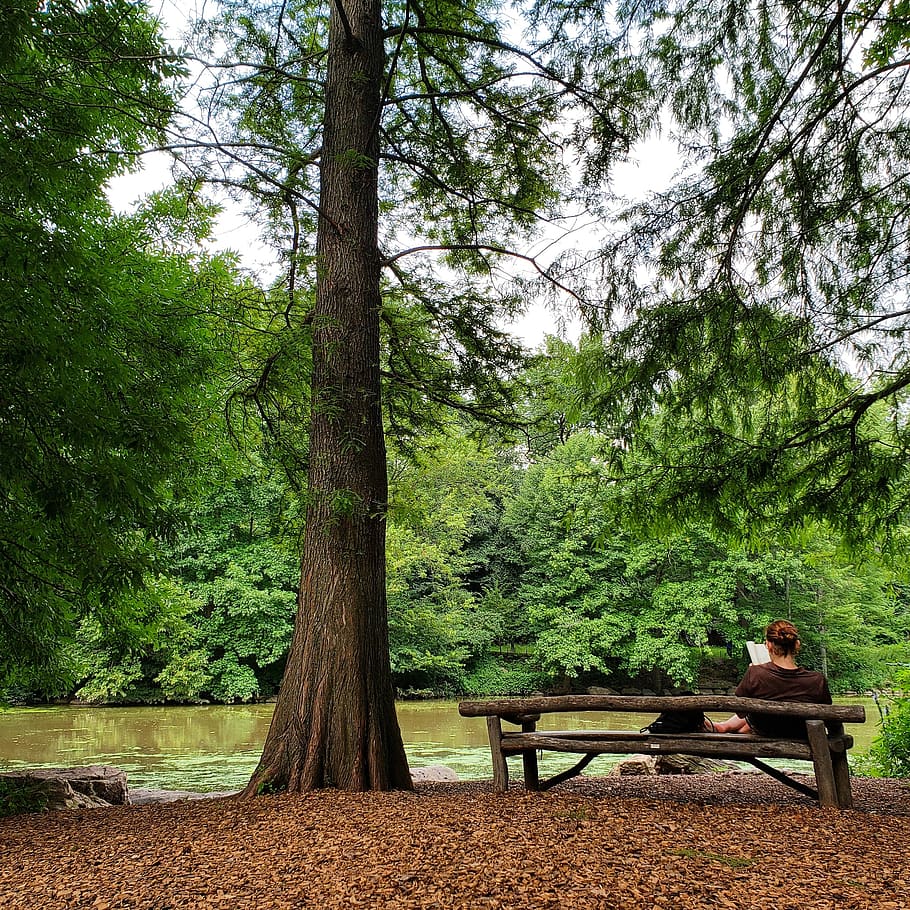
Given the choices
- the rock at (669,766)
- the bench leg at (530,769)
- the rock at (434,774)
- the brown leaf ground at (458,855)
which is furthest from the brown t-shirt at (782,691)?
the rock at (434,774)

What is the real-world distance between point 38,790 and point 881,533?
6.32 meters

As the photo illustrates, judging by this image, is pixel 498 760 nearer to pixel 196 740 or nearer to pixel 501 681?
pixel 196 740

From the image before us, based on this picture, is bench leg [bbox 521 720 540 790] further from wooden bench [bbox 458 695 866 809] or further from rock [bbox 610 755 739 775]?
rock [bbox 610 755 739 775]

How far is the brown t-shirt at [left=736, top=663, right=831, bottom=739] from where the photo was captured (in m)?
4.12

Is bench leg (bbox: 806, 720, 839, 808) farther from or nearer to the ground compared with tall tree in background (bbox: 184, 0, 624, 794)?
nearer to the ground

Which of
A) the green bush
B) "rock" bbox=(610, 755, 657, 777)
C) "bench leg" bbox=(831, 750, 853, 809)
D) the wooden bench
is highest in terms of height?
the wooden bench

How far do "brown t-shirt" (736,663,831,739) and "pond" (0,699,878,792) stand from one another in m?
3.79

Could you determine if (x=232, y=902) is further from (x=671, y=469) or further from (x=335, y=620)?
(x=671, y=469)

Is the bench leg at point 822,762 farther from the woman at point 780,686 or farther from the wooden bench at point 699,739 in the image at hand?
the woman at point 780,686

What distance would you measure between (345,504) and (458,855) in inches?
83.6

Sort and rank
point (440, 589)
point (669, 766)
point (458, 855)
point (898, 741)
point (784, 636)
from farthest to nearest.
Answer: point (440, 589) < point (669, 766) < point (898, 741) < point (784, 636) < point (458, 855)

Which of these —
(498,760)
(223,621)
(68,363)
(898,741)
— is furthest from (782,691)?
(223,621)

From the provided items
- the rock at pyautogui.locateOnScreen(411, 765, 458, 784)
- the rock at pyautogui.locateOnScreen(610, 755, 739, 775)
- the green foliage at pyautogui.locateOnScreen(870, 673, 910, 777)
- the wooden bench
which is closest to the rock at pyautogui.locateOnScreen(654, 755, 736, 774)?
the rock at pyautogui.locateOnScreen(610, 755, 739, 775)

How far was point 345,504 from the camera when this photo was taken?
4.29m
